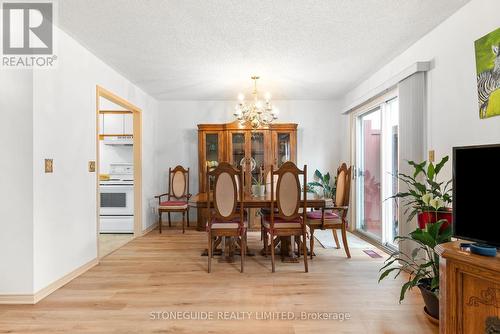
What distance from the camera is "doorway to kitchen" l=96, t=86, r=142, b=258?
15.5 feet

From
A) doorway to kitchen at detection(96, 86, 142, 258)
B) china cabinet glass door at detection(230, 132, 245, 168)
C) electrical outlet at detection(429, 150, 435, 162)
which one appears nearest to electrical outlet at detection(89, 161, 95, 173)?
doorway to kitchen at detection(96, 86, 142, 258)

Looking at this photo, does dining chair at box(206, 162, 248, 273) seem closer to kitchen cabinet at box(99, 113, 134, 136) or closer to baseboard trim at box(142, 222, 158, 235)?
baseboard trim at box(142, 222, 158, 235)

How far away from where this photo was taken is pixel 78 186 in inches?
121

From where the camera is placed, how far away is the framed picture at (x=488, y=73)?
2.07 metres

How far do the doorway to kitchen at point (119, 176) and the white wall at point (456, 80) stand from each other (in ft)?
12.1

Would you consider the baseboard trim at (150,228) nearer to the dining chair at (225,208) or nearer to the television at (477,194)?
the dining chair at (225,208)

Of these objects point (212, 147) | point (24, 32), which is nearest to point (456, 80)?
point (24, 32)

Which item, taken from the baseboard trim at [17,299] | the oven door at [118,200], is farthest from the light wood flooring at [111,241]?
the baseboard trim at [17,299]

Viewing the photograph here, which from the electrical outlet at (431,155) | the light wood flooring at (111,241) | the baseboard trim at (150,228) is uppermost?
the electrical outlet at (431,155)

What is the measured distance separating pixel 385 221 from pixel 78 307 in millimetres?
3658

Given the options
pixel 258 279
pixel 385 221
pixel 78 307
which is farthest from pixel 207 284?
pixel 385 221

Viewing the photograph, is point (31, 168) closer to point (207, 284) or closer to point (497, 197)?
point (207, 284)

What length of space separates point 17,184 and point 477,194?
3208mm

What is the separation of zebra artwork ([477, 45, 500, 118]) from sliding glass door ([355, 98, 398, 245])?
5.03 ft
